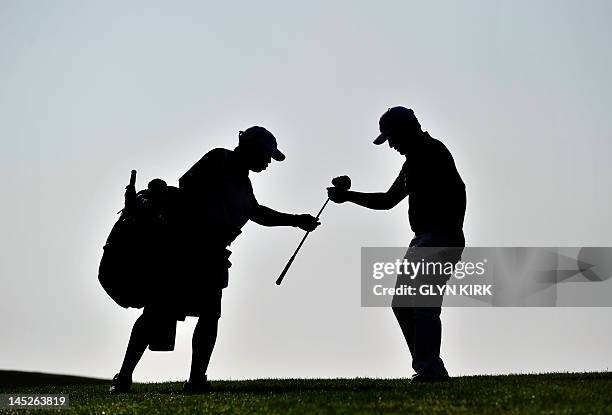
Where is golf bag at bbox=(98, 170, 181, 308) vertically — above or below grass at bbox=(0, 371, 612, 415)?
above

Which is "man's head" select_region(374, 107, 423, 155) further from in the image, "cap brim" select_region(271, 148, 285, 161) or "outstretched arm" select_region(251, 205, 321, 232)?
"outstretched arm" select_region(251, 205, 321, 232)

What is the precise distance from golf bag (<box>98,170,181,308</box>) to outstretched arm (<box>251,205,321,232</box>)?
1138mm

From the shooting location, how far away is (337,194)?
1295 cm

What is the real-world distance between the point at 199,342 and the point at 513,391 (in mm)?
3867

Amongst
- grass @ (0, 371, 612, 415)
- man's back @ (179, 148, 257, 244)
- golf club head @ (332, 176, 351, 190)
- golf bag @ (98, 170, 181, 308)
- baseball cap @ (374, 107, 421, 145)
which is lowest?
grass @ (0, 371, 612, 415)

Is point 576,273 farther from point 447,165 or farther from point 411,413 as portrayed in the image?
point 411,413

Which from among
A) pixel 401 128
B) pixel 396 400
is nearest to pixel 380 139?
pixel 401 128

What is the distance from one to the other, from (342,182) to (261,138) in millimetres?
1963

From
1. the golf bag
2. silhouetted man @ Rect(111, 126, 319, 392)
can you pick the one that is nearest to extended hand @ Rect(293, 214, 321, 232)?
silhouetted man @ Rect(111, 126, 319, 392)

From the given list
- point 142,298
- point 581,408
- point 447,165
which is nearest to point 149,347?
point 142,298

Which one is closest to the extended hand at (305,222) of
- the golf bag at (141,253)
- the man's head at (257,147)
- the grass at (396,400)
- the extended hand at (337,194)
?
the extended hand at (337,194)

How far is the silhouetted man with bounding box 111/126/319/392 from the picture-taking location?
11.3m

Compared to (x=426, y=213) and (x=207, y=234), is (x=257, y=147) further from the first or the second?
(x=426, y=213)

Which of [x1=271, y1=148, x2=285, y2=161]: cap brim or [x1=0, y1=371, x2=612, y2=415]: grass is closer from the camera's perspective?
[x1=0, y1=371, x2=612, y2=415]: grass
